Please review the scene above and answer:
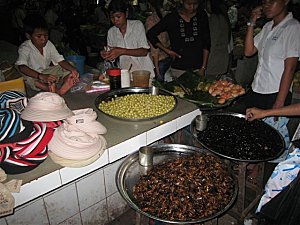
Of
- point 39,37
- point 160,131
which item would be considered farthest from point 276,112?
point 39,37

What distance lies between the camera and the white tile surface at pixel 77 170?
1.75m

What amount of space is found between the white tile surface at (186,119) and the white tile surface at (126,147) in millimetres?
434

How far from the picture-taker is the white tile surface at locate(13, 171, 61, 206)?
158 centimetres

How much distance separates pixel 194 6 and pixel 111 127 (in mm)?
2508

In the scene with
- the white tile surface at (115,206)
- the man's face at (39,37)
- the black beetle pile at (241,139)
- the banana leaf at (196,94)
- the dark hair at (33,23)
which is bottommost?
the white tile surface at (115,206)

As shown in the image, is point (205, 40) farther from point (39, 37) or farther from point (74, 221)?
point (74, 221)

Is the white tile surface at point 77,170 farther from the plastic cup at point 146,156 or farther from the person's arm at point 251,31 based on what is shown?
the person's arm at point 251,31

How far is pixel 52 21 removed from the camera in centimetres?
881

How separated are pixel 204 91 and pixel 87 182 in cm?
176

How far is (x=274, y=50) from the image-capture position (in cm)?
301

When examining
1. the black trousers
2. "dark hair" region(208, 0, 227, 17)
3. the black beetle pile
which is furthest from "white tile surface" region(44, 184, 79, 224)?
"dark hair" region(208, 0, 227, 17)

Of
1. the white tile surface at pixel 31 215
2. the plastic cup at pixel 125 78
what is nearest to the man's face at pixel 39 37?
the plastic cup at pixel 125 78

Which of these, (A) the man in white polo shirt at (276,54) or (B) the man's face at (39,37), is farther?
(B) the man's face at (39,37)

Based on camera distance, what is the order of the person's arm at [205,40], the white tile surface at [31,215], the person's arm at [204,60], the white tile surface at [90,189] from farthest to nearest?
the person's arm at [204,60] → the person's arm at [205,40] → the white tile surface at [90,189] → the white tile surface at [31,215]
